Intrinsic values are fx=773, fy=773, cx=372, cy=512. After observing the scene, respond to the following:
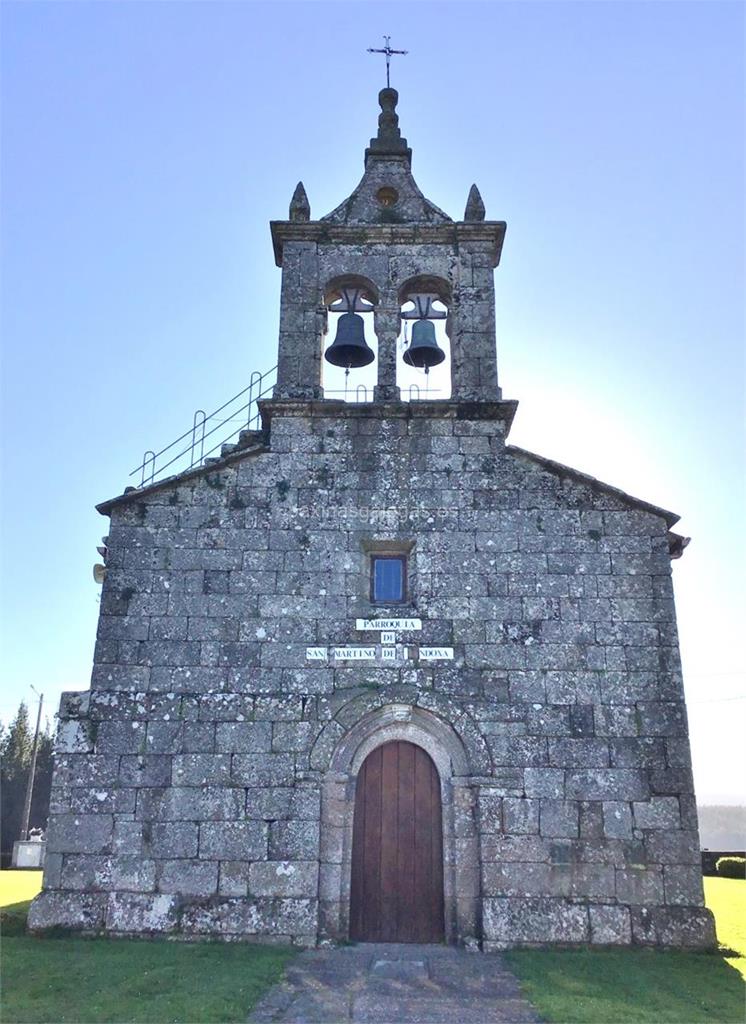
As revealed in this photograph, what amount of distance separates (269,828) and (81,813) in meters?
2.11

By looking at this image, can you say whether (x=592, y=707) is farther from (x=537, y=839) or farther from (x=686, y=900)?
(x=686, y=900)

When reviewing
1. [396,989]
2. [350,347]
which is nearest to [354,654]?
[396,989]

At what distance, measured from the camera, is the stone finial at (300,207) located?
11406mm

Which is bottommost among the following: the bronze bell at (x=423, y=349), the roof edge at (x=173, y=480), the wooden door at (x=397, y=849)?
the wooden door at (x=397, y=849)

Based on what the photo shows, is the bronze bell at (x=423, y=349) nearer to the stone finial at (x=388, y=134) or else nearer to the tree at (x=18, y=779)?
the stone finial at (x=388, y=134)

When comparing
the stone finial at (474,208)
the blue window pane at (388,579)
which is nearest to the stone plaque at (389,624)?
the blue window pane at (388,579)

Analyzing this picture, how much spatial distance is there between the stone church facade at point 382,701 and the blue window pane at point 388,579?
0.03m

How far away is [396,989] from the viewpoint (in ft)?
21.7

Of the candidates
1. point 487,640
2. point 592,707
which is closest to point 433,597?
point 487,640

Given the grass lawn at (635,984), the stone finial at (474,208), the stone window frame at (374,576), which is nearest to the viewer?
the grass lawn at (635,984)

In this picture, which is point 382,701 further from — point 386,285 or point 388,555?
point 386,285

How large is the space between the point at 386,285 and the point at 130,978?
8763 millimetres

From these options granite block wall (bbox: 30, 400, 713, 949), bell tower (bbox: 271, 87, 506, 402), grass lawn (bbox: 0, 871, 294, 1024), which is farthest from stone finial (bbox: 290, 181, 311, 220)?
grass lawn (bbox: 0, 871, 294, 1024)

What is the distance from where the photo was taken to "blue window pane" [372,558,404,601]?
9.66 metres
